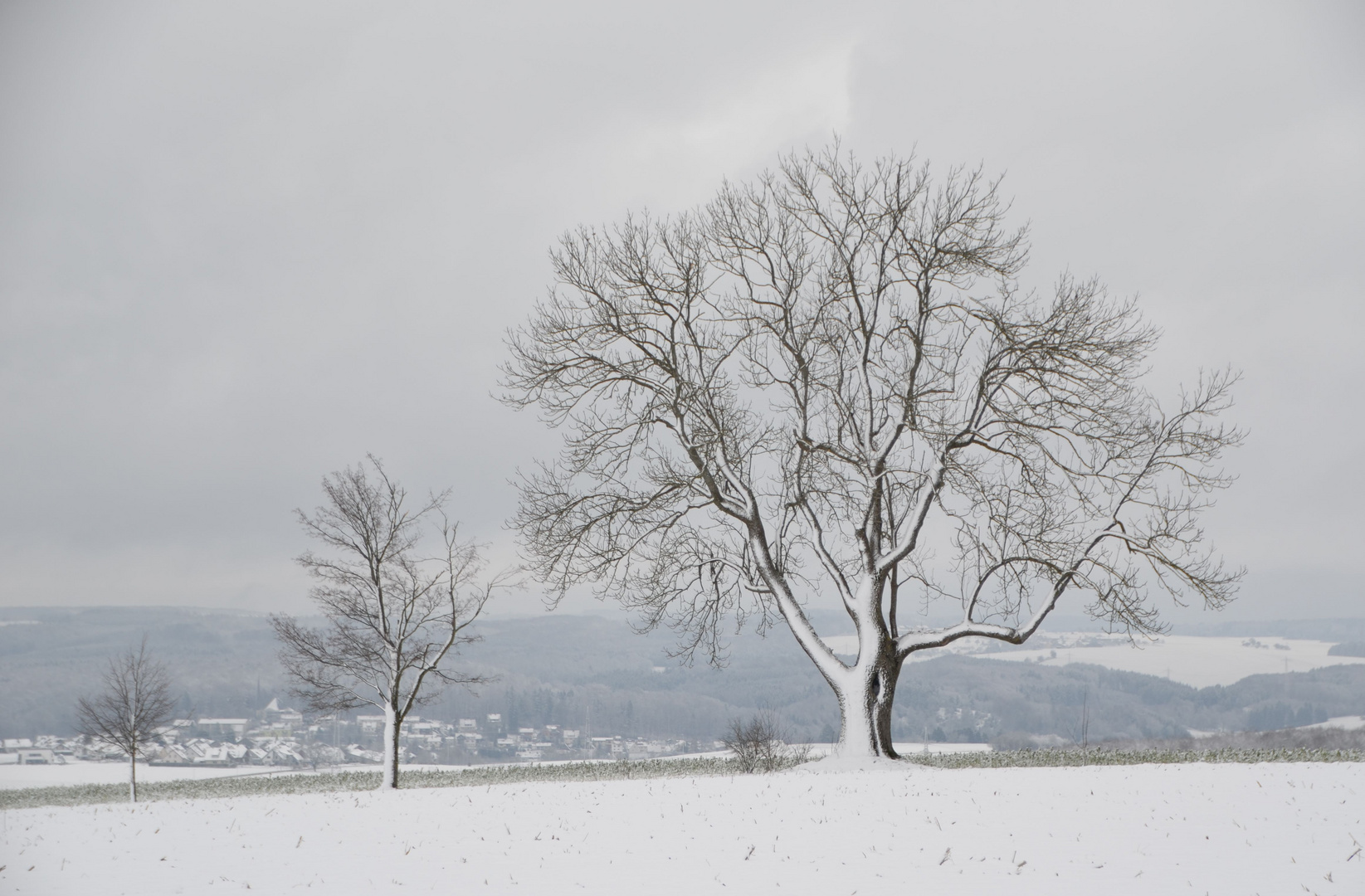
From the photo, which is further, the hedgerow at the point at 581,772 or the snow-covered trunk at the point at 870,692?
the snow-covered trunk at the point at 870,692

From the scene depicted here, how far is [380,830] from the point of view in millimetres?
10859

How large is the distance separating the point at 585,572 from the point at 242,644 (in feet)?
494

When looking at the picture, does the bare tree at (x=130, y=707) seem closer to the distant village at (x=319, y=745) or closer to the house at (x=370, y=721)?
the distant village at (x=319, y=745)

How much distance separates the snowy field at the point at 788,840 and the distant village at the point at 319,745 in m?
23.8

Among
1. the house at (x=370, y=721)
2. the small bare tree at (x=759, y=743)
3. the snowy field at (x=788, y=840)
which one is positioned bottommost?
the house at (x=370, y=721)

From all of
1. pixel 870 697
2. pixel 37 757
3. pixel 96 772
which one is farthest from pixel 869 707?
pixel 37 757

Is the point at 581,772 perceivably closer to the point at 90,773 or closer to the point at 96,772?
the point at 90,773

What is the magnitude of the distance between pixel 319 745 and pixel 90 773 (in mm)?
21468

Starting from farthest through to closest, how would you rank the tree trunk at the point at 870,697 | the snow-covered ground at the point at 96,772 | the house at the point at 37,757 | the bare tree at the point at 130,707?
the house at the point at 37,757
the snow-covered ground at the point at 96,772
the bare tree at the point at 130,707
the tree trunk at the point at 870,697

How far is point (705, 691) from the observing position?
107875mm

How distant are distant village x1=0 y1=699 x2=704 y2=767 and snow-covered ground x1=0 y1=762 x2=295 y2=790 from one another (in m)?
0.90

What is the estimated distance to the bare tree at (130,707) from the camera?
2978 cm

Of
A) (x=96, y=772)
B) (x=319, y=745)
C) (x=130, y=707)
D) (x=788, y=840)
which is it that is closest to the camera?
(x=788, y=840)

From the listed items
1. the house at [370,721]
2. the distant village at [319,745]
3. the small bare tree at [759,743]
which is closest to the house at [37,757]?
the distant village at [319,745]
